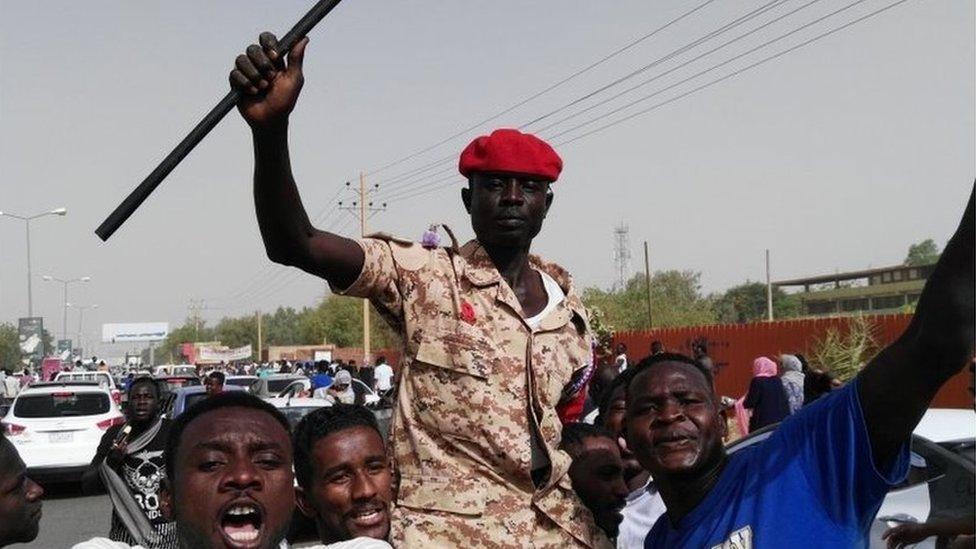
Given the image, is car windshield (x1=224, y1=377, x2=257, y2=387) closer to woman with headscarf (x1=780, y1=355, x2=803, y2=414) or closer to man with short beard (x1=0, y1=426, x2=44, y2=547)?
woman with headscarf (x1=780, y1=355, x2=803, y2=414)

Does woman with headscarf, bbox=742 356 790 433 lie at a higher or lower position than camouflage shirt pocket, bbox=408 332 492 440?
lower

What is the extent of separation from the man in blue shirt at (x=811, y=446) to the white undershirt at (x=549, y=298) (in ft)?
0.97

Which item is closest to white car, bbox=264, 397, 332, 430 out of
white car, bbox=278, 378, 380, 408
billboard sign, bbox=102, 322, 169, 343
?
white car, bbox=278, 378, 380, 408

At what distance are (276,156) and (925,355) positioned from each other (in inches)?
49.7

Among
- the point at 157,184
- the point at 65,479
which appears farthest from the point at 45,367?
the point at 157,184

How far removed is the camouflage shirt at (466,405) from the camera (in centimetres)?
257

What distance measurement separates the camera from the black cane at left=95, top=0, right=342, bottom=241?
2094mm

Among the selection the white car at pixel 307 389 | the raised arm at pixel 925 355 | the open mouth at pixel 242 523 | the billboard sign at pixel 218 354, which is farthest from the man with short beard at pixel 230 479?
the billboard sign at pixel 218 354

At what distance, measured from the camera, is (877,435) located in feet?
6.77

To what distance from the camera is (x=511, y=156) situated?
107 inches

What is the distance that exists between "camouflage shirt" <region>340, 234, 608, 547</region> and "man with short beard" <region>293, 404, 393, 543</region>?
9cm

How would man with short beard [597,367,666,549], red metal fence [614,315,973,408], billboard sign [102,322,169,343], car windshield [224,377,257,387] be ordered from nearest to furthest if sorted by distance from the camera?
man with short beard [597,367,666,549] < car windshield [224,377,257,387] < red metal fence [614,315,973,408] < billboard sign [102,322,169,343]

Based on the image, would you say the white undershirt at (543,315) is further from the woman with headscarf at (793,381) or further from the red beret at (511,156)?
the woman with headscarf at (793,381)

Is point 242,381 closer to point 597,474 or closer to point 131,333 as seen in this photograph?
point 597,474
